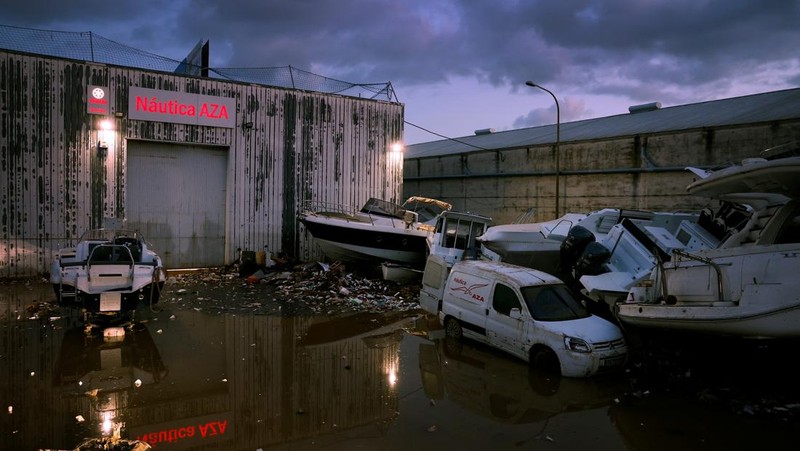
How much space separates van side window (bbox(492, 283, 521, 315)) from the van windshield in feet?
0.59

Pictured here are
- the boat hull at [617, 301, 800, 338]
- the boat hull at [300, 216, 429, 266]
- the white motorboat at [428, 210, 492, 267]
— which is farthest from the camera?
the boat hull at [300, 216, 429, 266]

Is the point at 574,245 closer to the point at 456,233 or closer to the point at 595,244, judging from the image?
the point at 595,244

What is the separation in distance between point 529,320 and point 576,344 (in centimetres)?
76

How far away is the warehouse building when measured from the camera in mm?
15648

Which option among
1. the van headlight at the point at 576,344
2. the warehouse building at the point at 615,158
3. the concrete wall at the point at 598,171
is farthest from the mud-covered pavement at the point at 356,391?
the concrete wall at the point at 598,171

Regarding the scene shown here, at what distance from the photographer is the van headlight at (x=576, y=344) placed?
23.4ft

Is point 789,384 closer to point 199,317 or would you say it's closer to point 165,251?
point 199,317

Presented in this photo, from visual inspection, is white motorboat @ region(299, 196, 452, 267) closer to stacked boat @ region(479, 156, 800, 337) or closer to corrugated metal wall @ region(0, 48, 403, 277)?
corrugated metal wall @ region(0, 48, 403, 277)

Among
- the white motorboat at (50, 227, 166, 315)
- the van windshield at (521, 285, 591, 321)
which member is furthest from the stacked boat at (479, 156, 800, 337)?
the white motorboat at (50, 227, 166, 315)

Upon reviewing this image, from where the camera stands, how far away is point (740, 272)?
6.40 meters

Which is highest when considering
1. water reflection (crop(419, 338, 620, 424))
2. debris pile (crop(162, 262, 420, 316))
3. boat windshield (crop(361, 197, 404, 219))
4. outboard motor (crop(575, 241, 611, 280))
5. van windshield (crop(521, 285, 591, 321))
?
boat windshield (crop(361, 197, 404, 219))

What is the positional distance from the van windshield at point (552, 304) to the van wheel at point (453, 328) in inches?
63.0

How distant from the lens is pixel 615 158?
18.2 metres

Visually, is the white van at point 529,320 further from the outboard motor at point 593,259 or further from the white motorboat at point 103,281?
the white motorboat at point 103,281
